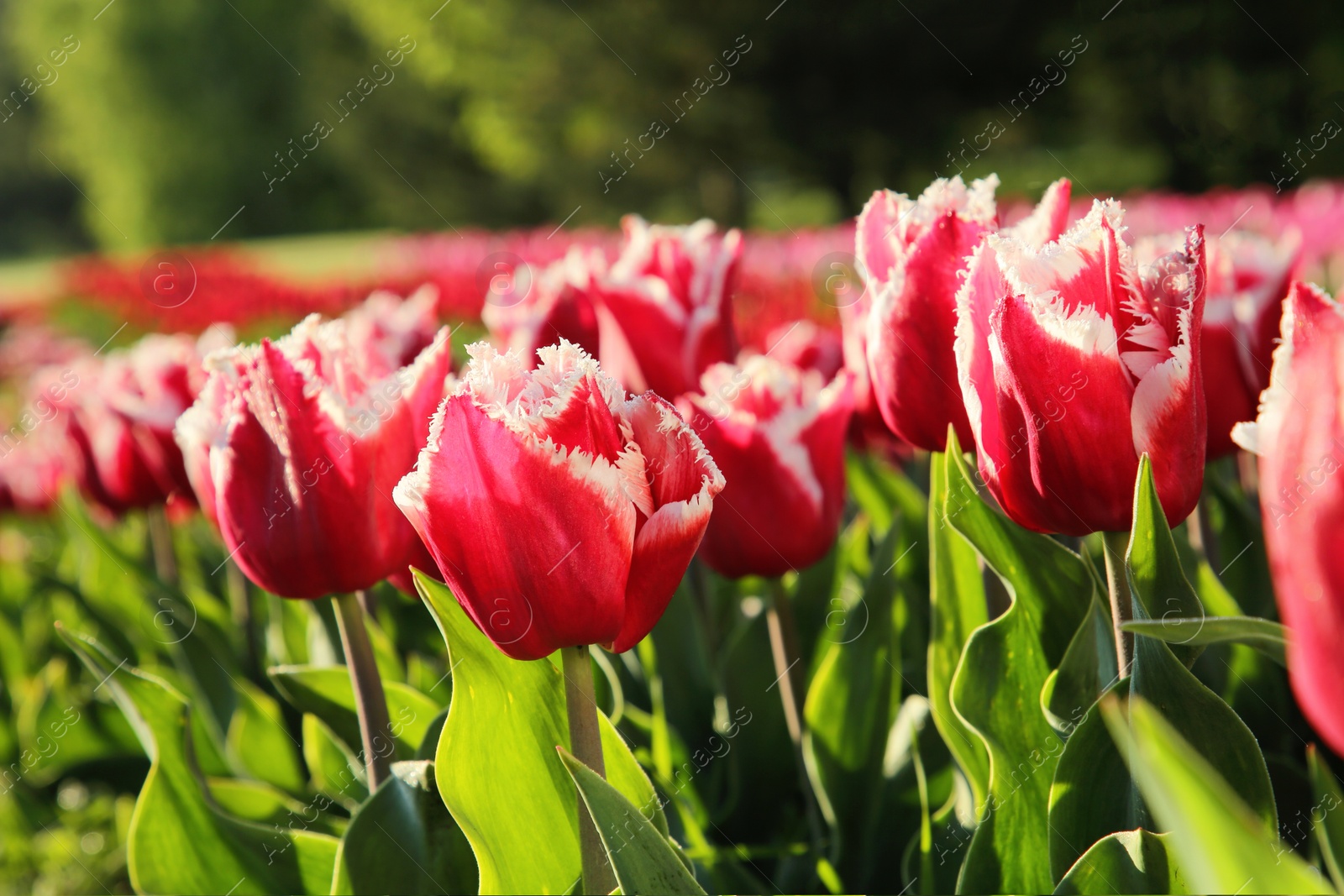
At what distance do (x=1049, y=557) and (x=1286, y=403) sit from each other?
0.45 meters

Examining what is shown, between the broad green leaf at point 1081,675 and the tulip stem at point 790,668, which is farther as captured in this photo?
the tulip stem at point 790,668

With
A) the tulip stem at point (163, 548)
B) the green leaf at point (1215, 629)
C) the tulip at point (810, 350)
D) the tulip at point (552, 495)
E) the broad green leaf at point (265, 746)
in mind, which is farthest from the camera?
the tulip stem at point (163, 548)

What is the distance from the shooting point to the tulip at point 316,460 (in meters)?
0.84

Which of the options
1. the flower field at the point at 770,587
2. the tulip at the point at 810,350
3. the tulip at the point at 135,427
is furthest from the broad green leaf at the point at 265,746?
the tulip at the point at 810,350

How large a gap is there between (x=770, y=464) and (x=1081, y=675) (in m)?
0.34

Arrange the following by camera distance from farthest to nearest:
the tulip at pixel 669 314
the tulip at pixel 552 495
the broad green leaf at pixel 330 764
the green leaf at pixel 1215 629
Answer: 1. the tulip at pixel 669 314
2. the broad green leaf at pixel 330 764
3. the tulip at pixel 552 495
4. the green leaf at pixel 1215 629

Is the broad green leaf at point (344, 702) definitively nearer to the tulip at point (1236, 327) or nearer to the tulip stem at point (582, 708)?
the tulip stem at point (582, 708)

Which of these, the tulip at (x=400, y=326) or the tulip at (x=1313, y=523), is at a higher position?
the tulip at (x=400, y=326)

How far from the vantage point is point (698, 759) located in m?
1.30

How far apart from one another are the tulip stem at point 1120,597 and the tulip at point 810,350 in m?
0.84

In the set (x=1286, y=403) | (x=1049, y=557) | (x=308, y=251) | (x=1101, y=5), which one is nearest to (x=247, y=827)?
(x=1049, y=557)

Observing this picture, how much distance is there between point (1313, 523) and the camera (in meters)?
0.36

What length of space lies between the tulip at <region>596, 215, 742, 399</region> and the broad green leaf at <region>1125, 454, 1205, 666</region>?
2.28 feet

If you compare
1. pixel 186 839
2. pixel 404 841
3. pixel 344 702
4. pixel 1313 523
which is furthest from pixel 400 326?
pixel 1313 523
